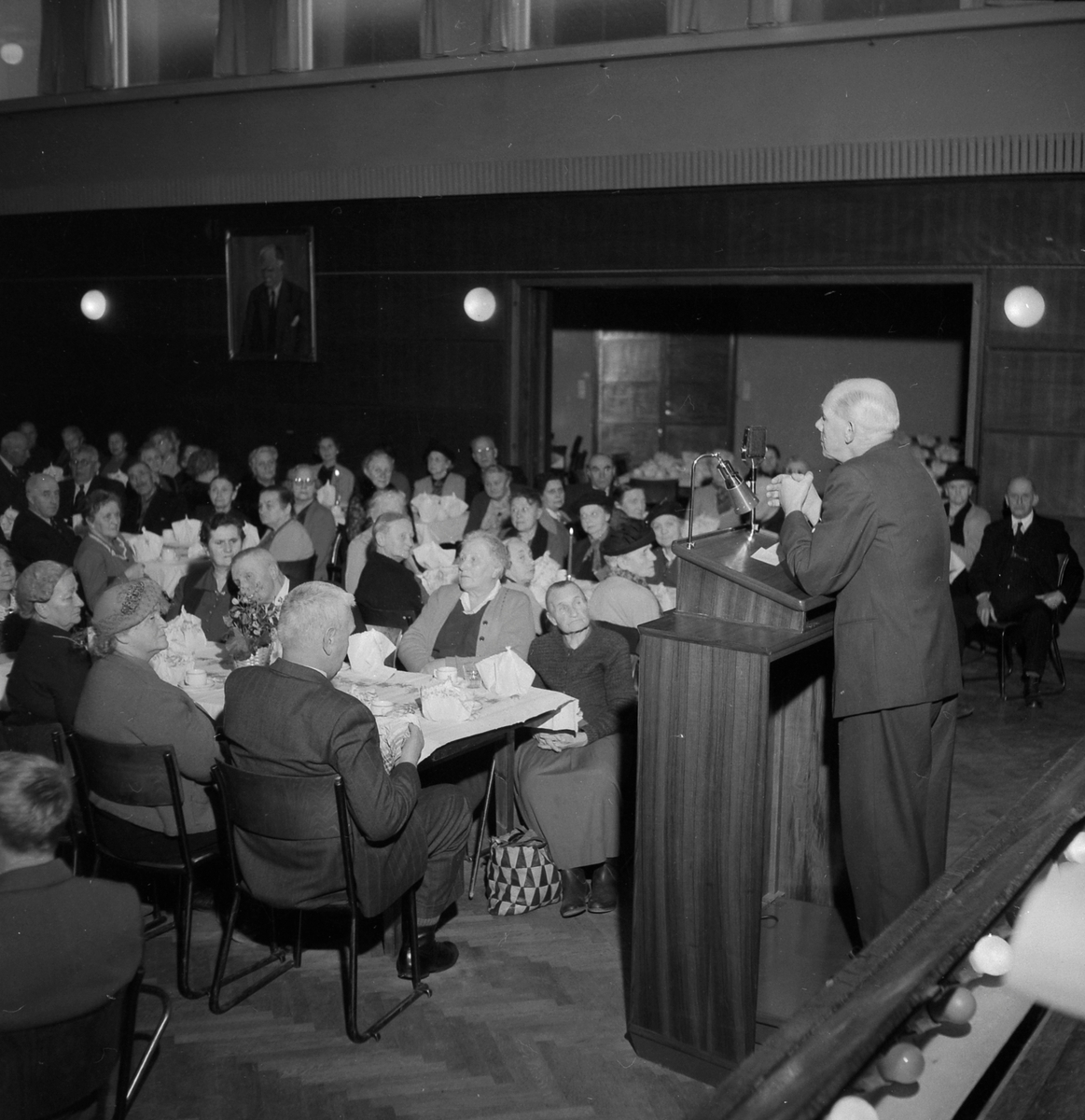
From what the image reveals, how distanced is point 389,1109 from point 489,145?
28.8 ft

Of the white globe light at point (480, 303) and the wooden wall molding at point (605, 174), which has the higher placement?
the wooden wall molding at point (605, 174)

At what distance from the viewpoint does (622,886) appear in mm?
4508

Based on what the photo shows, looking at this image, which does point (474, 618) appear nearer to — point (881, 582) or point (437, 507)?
point (881, 582)

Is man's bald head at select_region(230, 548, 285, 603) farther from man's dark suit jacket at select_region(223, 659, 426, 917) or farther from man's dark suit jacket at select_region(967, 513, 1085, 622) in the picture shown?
man's dark suit jacket at select_region(967, 513, 1085, 622)

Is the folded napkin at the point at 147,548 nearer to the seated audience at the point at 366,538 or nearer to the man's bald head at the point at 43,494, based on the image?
the man's bald head at the point at 43,494

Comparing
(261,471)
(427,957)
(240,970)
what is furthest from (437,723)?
(261,471)

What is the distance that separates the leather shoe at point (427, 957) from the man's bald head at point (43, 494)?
4256 millimetres

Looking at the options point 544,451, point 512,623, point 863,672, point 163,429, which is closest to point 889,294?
point 544,451

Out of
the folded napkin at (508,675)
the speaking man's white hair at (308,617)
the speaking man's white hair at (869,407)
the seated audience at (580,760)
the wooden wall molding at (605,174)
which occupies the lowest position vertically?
the seated audience at (580,760)

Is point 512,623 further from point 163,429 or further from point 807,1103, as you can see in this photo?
point 163,429

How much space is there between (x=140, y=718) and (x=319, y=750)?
78cm

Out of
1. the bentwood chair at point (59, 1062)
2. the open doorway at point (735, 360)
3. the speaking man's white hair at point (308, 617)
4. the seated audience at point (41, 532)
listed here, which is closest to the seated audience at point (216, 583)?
the seated audience at point (41, 532)

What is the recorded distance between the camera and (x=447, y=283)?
11344mm

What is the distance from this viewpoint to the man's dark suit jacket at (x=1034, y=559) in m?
7.27
